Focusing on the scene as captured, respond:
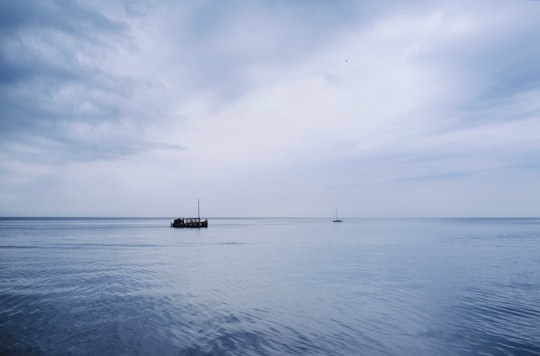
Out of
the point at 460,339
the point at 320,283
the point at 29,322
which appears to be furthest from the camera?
the point at 320,283

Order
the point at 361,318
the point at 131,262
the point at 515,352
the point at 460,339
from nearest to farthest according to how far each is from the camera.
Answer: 1. the point at 515,352
2. the point at 460,339
3. the point at 361,318
4. the point at 131,262

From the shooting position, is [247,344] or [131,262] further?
[131,262]

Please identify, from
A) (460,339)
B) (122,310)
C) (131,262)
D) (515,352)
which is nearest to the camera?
(515,352)

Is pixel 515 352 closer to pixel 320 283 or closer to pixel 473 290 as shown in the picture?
pixel 473 290

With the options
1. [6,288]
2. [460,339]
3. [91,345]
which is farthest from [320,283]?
[6,288]

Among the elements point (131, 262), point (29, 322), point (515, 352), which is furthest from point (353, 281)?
point (131, 262)

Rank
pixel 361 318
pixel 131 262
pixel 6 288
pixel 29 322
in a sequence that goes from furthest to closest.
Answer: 1. pixel 131 262
2. pixel 6 288
3. pixel 361 318
4. pixel 29 322

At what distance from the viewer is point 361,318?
15695mm

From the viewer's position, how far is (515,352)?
11.7 m

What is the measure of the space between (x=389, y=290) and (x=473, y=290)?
5410 mm

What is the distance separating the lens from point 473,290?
21.7 m

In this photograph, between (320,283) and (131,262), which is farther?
(131,262)

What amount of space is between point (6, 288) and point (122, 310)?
1059 cm

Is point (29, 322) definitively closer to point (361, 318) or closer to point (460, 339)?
point (361, 318)
